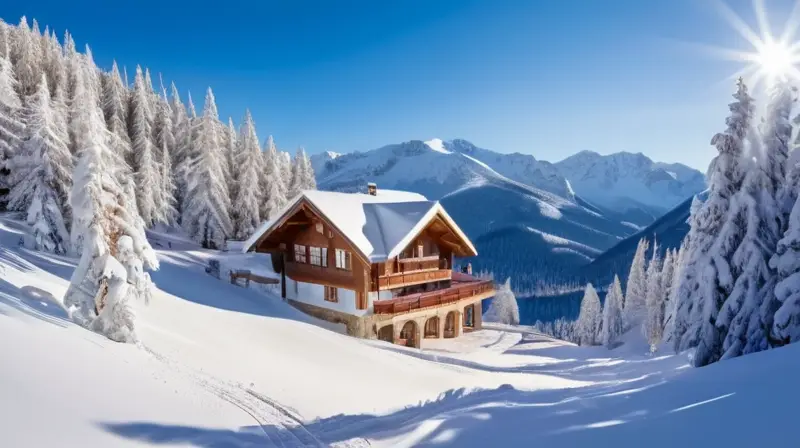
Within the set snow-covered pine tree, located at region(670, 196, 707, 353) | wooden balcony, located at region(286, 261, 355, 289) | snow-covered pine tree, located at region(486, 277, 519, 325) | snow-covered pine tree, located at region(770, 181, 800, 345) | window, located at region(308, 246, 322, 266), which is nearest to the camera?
snow-covered pine tree, located at region(770, 181, 800, 345)

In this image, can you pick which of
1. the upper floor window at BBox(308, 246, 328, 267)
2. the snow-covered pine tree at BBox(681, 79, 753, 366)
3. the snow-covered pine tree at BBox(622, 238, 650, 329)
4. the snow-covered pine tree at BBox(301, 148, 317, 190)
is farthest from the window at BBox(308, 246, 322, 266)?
the snow-covered pine tree at BBox(622, 238, 650, 329)

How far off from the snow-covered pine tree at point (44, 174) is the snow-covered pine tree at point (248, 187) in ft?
54.1

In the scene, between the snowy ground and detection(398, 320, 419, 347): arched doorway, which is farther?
detection(398, 320, 419, 347): arched doorway

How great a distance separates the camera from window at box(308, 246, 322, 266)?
26.3 meters

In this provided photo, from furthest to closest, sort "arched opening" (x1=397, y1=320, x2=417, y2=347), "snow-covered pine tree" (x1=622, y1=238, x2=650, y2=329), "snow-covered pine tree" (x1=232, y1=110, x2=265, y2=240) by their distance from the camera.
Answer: "snow-covered pine tree" (x1=622, y1=238, x2=650, y2=329), "snow-covered pine tree" (x1=232, y1=110, x2=265, y2=240), "arched opening" (x1=397, y1=320, x2=417, y2=347)

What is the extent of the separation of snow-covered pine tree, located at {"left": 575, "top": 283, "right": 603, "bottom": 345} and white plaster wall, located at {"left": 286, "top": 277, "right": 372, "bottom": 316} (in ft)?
175

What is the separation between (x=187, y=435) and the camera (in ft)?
26.9

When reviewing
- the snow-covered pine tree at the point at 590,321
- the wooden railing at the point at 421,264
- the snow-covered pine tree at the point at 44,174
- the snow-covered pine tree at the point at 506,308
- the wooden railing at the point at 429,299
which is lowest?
the snow-covered pine tree at the point at 590,321

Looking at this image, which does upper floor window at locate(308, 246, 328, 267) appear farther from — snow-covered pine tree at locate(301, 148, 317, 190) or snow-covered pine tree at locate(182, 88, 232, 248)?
snow-covered pine tree at locate(301, 148, 317, 190)

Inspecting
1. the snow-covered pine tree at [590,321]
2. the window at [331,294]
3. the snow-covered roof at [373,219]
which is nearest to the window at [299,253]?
the snow-covered roof at [373,219]

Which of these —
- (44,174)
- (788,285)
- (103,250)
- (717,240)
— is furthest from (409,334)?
(44,174)

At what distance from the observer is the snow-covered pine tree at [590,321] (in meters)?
67.4

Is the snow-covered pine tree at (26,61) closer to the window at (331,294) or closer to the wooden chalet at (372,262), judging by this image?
the wooden chalet at (372,262)

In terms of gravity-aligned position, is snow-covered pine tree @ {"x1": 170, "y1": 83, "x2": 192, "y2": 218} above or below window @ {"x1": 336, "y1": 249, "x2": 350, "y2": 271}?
above
